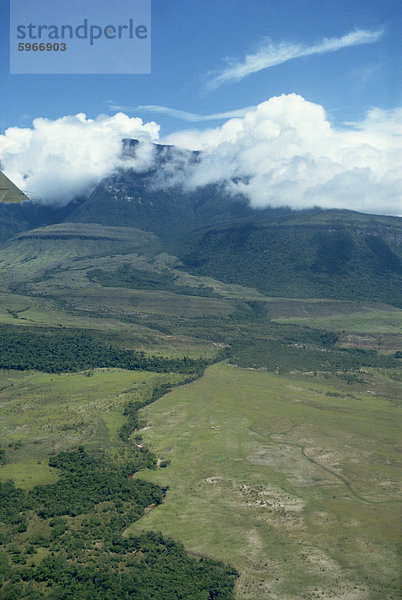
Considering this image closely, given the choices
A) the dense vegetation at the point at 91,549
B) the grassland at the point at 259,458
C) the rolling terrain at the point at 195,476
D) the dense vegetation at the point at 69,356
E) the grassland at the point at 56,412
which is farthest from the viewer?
the dense vegetation at the point at 69,356

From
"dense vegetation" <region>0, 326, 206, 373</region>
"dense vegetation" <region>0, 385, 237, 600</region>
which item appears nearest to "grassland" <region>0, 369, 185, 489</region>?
"dense vegetation" <region>0, 326, 206, 373</region>

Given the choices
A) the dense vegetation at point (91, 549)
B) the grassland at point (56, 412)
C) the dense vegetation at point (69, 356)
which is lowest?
the dense vegetation at point (91, 549)

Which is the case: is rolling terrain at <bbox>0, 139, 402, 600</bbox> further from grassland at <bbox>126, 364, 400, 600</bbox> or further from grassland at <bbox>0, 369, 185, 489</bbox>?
grassland at <bbox>0, 369, 185, 489</bbox>

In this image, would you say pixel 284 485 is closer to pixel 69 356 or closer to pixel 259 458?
pixel 259 458

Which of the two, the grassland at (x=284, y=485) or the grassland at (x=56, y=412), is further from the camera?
the grassland at (x=56, y=412)

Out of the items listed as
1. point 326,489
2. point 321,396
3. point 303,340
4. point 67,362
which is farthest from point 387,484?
point 303,340

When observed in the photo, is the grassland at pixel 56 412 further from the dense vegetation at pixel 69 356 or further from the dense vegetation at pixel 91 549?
the dense vegetation at pixel 91 549

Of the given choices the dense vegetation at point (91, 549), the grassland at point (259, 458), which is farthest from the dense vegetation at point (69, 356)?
the dense vegetation at point (91, 549)

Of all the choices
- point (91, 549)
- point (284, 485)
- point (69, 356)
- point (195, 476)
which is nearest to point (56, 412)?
point (195, 476)
